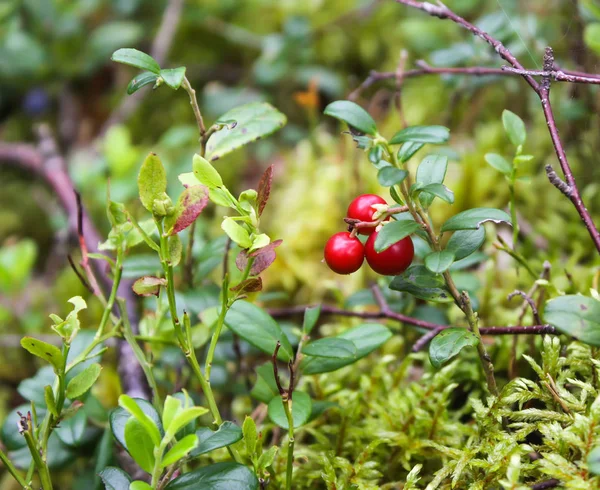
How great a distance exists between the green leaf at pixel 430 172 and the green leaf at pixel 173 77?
442mm

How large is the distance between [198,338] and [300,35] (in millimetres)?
1630

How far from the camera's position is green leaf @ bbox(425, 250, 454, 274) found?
833 millimetres

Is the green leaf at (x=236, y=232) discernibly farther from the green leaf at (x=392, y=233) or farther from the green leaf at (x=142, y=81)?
the green leaf at (x=142, y=81)

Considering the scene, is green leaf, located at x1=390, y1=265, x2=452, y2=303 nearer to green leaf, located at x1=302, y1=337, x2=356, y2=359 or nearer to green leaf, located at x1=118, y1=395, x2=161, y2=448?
green leaf, located at x1=302, y1=337, x2=356, y2=359

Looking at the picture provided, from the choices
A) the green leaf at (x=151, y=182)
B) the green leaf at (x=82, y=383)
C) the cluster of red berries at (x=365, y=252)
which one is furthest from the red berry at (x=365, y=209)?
the green leaf at (x=82, y=383)

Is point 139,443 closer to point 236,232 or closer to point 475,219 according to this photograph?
point 236,232

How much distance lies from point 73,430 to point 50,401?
224mm

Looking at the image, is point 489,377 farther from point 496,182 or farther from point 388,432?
point 496,182

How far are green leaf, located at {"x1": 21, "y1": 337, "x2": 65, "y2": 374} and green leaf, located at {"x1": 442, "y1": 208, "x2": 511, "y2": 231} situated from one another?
2.19 ft

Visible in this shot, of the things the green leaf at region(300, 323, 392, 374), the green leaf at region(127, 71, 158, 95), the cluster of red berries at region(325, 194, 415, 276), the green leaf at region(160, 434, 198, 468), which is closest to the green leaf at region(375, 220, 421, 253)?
the cluster of red berries at region(325, 194, 415, 276)

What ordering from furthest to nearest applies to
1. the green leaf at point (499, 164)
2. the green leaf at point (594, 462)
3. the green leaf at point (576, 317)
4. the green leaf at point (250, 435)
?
the green leaf at point (499, 164)
the green leaf at point (250, 435)
the green leaf at point (576, 317)
the green leaf at point (594, 462)

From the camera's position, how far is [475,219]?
0.89 meters

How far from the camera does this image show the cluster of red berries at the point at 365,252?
866 millimetres

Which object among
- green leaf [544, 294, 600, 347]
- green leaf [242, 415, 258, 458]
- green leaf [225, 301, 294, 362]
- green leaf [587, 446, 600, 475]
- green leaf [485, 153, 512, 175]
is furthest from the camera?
green leaf [485, 153, 512, 175]
